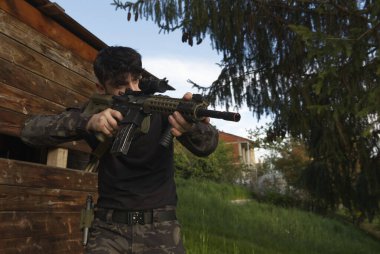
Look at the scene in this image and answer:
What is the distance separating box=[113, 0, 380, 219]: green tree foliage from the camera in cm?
735

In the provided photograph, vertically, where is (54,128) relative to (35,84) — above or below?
below

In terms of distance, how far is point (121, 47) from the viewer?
275 cm

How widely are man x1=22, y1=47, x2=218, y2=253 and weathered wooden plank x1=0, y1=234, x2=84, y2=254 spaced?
2.13m

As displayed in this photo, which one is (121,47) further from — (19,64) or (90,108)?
(19,64)

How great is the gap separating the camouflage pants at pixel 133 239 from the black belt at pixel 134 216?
0.07 feet

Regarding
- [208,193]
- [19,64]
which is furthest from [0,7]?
[208,193]

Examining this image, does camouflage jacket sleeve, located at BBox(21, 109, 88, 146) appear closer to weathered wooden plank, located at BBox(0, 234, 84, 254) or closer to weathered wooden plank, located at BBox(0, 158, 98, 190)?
weathered wooden plank, located at BBox(0, 158, 98, 190)

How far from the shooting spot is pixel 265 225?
16109mm

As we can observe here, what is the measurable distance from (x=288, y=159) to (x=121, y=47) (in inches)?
1063

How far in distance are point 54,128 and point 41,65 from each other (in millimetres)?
2787

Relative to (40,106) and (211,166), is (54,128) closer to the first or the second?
(40,106)

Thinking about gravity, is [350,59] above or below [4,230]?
above

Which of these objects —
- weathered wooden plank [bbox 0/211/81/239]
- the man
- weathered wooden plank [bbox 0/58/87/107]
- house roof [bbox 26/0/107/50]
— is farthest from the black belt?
house roof [bbox 26/0/107/50]

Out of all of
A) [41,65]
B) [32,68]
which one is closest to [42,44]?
[41,65]
